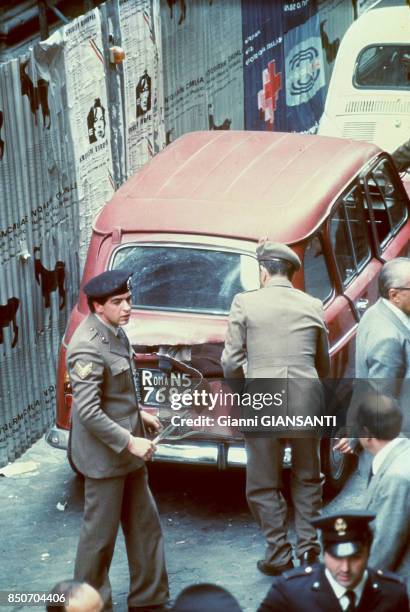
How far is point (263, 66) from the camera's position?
14.2m

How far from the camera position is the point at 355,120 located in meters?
14.0

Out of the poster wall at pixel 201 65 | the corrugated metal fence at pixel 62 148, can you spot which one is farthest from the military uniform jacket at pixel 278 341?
the poster wall at pixel 201 65

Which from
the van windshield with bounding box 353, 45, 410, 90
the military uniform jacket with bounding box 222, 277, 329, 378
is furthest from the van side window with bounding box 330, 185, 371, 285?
the van windshield with bounding box 353, 45, 410, 90

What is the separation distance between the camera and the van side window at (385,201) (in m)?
9.64

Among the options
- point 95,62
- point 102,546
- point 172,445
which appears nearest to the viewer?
point 102,546

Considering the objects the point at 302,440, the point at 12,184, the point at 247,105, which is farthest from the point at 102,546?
the point at 247,105

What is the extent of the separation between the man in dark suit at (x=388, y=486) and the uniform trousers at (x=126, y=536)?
1648 mm

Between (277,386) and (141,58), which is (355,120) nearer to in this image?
(141,58)

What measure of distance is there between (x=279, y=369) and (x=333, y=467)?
1.42 metres

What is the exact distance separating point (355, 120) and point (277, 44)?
1.41 meters

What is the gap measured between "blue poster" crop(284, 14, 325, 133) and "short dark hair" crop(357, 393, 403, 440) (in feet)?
32.8

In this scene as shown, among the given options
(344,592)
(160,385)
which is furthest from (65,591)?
(160,385)

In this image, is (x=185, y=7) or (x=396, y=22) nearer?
(x=185, y=7)

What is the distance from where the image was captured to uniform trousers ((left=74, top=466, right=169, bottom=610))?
6.53 metres
